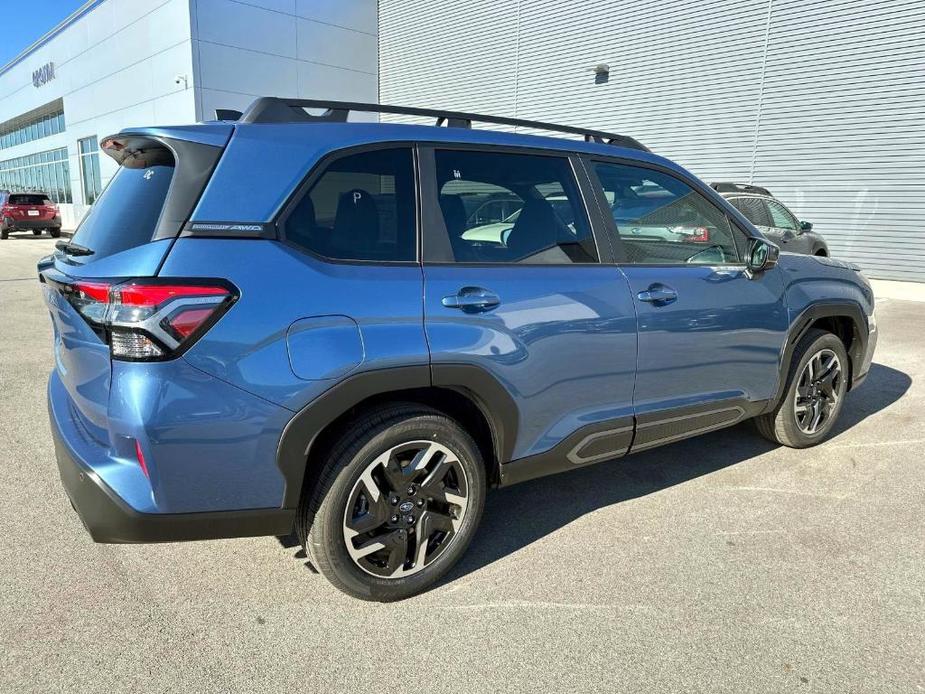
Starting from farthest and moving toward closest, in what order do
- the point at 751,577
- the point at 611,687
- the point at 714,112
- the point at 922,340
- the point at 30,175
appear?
the point at 30,175 < the point at 714,112 < the point at 922,340 < the point at 751,577 < the point at 611,687

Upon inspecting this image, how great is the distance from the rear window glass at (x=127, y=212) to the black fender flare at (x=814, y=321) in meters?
3.32

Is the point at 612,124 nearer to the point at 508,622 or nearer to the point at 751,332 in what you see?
the point at 751,332

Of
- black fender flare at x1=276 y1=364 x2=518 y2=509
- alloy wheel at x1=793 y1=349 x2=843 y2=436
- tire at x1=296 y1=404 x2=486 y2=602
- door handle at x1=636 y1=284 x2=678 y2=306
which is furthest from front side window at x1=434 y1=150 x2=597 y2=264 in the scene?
alloy wheel at x1=793 y1=349 x2=843 y2=436

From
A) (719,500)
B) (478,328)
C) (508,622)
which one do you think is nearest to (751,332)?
(719,500)

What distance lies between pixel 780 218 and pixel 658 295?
8815 mm

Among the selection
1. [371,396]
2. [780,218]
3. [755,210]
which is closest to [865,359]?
[371,396]

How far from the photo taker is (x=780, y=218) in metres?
10.4

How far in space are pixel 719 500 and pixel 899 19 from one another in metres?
13.1

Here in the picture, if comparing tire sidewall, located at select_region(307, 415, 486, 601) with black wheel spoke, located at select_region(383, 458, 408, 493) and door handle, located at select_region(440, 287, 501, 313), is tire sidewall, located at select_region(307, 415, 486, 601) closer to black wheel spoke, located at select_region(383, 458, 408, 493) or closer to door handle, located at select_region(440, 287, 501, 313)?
black wheel spoke, located at select_region(383, 458, 408, 493)

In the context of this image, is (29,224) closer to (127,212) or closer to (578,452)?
(127,212)

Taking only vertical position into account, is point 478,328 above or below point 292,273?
below

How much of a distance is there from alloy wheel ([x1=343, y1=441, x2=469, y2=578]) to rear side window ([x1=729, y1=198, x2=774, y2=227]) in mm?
8741

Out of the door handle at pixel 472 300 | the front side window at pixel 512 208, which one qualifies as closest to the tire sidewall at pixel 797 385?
the front side window at pixel 512 208

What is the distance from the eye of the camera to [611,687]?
2.10 metres
